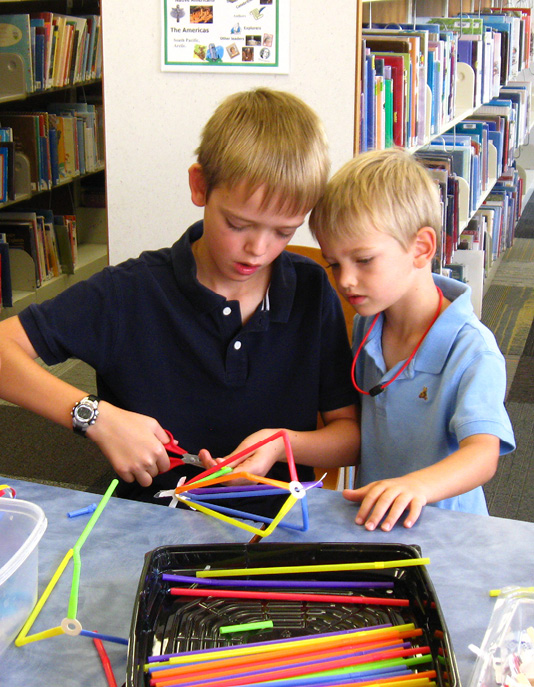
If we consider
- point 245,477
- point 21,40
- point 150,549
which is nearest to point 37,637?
point 150,549

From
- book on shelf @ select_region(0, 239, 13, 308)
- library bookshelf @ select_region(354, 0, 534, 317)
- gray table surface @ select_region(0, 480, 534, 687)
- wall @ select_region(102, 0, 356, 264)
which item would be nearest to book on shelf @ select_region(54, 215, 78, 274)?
book on shelf @ select_region(0, 239, 13, 308)

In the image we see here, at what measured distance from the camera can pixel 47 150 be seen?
394cm

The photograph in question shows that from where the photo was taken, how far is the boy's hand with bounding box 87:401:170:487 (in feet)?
3.28

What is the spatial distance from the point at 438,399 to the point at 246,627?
0.55 meters

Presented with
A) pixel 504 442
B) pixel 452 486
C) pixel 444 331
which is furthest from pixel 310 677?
pixel 444 331

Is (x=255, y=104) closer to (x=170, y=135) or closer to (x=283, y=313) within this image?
(x=283, y=313)

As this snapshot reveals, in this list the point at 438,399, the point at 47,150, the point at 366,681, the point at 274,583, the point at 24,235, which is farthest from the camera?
the point at 47,150

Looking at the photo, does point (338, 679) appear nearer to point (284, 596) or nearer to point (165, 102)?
point (284, 596)

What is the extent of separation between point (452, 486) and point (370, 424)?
0.96ft

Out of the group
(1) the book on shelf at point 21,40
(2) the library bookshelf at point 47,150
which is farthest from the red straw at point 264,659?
(1) the book on shelf at point 21,40

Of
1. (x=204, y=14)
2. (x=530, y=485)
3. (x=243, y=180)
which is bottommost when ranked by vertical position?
(x=530, y=485)

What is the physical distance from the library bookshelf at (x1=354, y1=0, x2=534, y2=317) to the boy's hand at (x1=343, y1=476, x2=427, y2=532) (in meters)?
1.15

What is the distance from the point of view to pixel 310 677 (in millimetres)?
576

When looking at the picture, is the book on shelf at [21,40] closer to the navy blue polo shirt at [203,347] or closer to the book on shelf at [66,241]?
the book on shelf at [66,241]
